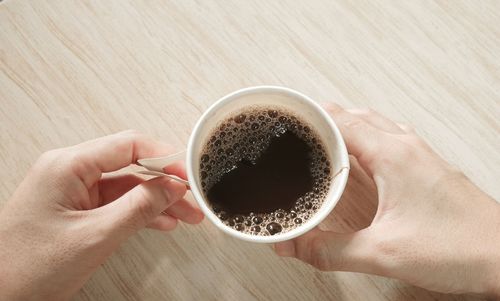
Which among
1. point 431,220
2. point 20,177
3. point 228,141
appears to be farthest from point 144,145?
point 431,220

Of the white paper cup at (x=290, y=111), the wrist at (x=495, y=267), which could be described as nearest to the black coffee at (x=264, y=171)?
the white paper cup at (x=290, y=111)

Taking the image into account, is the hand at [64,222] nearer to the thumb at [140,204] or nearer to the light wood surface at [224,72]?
the thumb at [140,204]

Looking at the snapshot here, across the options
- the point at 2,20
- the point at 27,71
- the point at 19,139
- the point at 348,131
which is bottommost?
the point at 348,131

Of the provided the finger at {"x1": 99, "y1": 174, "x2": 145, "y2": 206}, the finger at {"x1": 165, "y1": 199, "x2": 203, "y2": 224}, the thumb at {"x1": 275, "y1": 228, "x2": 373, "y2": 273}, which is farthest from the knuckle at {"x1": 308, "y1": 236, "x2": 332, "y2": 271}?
the finger at {"x1": 99, "y1": 174, "x2": 145, "y2": 206}

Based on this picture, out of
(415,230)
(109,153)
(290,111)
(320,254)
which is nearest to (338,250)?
(320,254)

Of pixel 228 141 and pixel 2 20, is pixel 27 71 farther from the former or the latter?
pixel 228 141

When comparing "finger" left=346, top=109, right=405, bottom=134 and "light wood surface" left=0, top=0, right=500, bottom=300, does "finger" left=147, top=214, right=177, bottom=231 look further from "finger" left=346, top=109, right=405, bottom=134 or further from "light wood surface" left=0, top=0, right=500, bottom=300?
"finger" left=346, top=109, right=405, bottom=134
